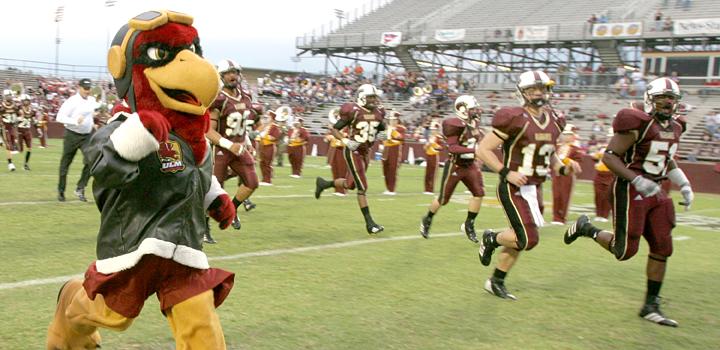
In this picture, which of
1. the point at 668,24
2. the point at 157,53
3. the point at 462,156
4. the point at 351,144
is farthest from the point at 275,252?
the point at 668,24

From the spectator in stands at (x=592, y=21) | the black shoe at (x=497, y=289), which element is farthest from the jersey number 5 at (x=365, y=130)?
the spectator in stands at (x=592, y=21)

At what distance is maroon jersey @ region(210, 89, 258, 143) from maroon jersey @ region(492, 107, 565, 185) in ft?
10.7

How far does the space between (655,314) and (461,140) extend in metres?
4.92

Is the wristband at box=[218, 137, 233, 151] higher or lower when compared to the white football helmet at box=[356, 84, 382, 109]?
lower

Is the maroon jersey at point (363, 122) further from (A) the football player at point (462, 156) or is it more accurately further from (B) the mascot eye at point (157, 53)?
(B) the mascot eye at point (157, 53)

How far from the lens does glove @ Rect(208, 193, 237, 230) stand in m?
3.46

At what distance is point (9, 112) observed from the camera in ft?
64.9

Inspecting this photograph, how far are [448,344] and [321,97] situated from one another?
128 ft

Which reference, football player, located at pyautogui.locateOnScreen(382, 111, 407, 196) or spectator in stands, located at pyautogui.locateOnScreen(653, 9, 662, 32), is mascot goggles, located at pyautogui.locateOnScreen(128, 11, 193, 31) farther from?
spectator in stands, located at pyautogui.locateOnScreen(653, 9, 662, 32)

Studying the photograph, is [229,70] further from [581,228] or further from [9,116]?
[9,116]

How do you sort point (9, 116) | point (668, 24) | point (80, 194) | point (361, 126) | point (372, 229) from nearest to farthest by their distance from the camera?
point (372, 229), point (361, 126), point (80, 194), point (9, 116), point (668, 24)

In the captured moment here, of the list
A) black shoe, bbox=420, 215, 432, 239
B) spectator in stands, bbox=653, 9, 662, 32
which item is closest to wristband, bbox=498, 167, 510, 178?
black shoe, bbox=420, 215, 432, 239

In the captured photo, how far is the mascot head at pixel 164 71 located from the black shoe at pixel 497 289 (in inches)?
142

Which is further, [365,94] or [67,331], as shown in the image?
[365,94]
